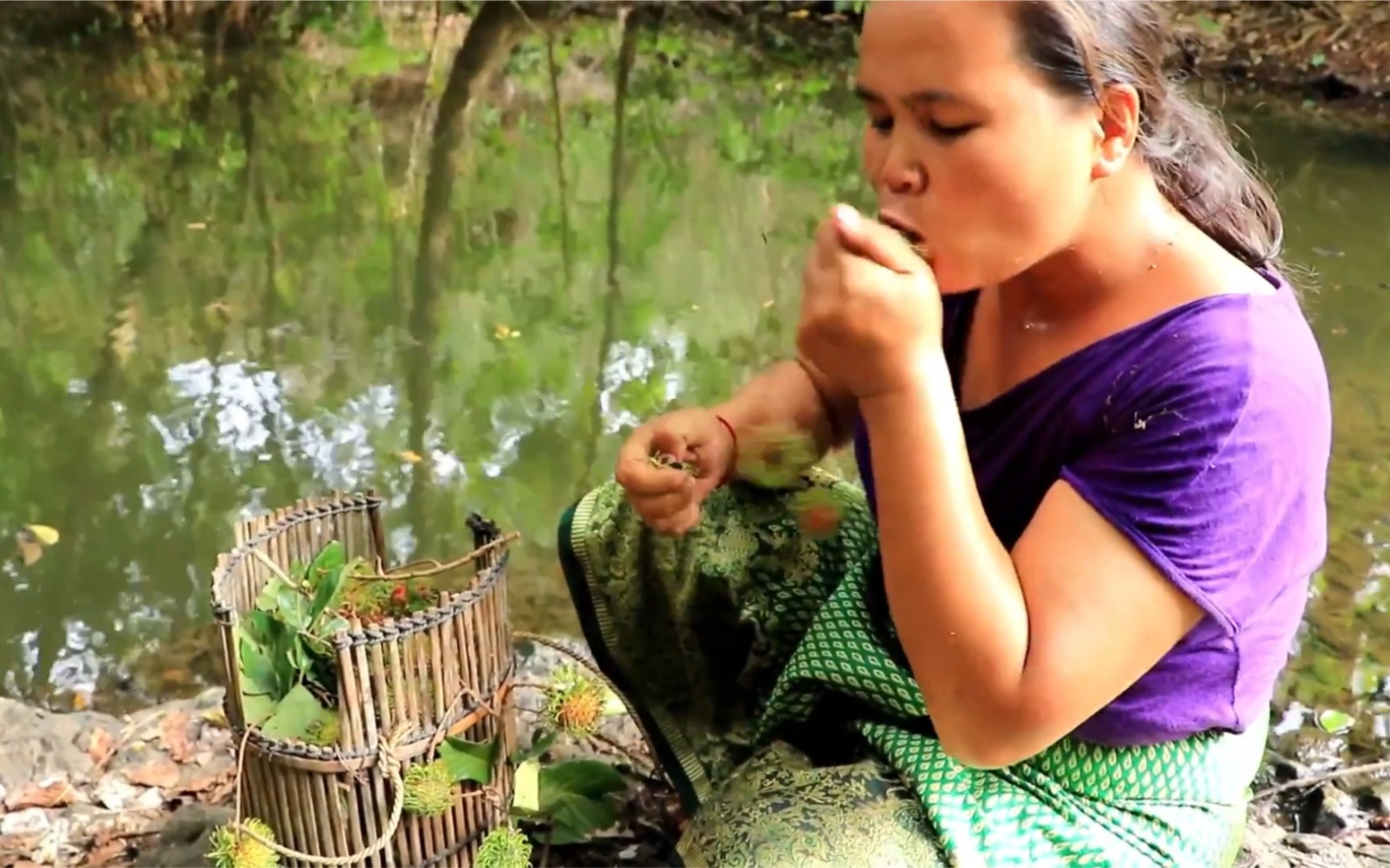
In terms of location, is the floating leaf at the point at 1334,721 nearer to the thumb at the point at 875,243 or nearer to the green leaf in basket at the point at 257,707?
the thumb at the point at 875,243

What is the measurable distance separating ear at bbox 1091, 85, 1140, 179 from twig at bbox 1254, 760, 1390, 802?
3.84ft

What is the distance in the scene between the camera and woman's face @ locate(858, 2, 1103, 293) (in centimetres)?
87

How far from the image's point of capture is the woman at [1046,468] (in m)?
0.90

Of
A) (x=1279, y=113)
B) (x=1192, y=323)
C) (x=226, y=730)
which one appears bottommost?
(x=226, y=730)

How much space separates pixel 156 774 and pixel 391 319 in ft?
5.87

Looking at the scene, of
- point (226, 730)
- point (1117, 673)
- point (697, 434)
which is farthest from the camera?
point (226, 730)

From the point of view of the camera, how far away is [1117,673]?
918 mm

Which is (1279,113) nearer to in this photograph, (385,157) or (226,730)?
(385,157)

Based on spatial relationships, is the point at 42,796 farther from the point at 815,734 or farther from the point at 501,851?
the point at 815,734

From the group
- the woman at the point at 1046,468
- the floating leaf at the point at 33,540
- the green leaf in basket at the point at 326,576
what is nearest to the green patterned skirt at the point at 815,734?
the woman at the point at 1046,468

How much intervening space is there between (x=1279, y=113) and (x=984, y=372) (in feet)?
17.4

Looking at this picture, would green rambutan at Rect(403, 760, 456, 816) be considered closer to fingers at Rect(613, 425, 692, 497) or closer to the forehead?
fingers at Rect(613, 425, 692, 497)

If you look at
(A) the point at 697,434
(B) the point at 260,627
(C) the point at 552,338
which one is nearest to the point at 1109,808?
(A) the point at 697,434

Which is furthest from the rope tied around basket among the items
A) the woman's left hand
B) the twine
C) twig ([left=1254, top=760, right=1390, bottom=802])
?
twig ([left=1254, top=760, right=1390, bottom=802])
